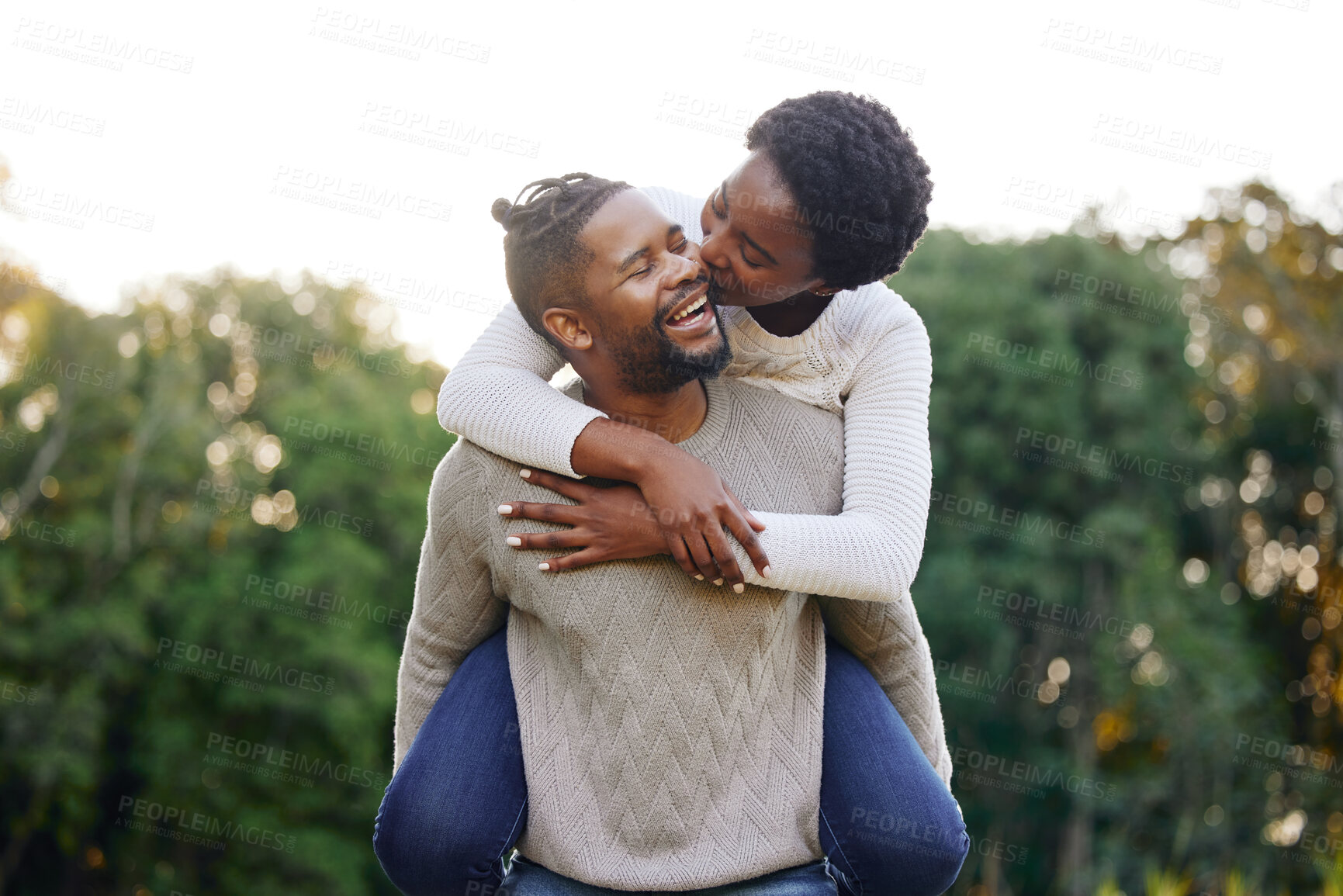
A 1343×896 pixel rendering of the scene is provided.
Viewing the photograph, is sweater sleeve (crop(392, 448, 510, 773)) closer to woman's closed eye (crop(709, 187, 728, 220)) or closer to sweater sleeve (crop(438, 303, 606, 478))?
sweater sleeve (crop(438, 303, 606, 478))

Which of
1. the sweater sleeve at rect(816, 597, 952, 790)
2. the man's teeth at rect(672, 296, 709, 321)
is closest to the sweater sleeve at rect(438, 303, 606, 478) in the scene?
the man's teeth at rect(672, 296, 709, 321)

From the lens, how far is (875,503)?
7.89ft

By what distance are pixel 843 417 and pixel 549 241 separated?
781mm

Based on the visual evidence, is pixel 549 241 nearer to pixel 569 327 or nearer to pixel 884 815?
pixel 569 327

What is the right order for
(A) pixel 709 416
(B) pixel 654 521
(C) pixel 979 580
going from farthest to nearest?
(C) pixel 979 580
(A) pixel 709 416
(B) pixel 654 521

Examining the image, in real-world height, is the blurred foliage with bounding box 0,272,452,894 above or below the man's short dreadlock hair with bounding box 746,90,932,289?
below

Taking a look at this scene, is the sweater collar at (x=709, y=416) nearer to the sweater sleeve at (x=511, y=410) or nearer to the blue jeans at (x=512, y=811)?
the sweater sleeve at (x=511, y=410)

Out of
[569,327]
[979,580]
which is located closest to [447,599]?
[569,327]

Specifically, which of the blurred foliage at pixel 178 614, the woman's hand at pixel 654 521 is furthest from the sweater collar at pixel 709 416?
the blurred foliage at pixel 178 614

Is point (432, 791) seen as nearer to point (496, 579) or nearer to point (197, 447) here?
point (496, 579)

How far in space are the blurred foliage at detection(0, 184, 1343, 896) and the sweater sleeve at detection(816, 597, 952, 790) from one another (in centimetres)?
1331

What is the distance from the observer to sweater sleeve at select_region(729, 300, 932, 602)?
230 cm

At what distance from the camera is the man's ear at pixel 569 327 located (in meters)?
2.54

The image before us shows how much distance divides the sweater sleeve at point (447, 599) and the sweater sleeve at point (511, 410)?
0.44ft
